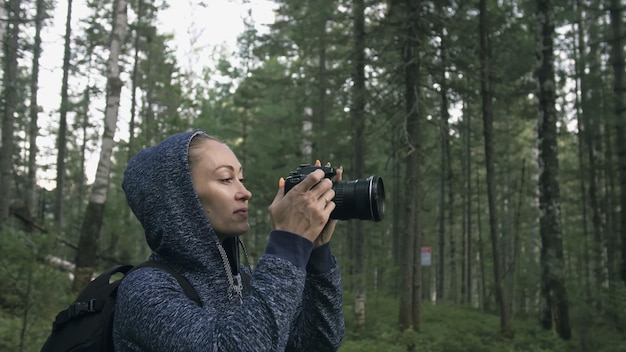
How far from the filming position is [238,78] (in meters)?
25.4

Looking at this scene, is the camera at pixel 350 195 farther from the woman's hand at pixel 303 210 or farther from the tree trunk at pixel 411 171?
the tree trunk at pixel 411 171

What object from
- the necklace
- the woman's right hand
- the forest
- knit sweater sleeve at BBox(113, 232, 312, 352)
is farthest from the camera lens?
the forest

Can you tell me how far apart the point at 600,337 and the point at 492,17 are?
802cm

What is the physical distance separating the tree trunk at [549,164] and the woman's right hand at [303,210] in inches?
408

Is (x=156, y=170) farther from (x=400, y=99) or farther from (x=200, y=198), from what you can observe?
(x=400, y=99)

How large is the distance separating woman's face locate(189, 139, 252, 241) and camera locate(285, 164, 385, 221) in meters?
0.17

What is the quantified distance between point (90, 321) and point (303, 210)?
0.66m

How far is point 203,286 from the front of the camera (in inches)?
60.9

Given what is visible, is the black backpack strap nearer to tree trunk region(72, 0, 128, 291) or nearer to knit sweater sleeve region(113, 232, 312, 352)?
knit sweater sleeve region(113, 232, 312, 352)

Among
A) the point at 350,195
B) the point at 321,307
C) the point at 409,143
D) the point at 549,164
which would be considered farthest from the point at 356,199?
the point at 549,164

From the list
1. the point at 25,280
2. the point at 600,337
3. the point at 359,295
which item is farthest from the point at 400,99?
the point at 25,280

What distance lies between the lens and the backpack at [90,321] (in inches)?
55.4

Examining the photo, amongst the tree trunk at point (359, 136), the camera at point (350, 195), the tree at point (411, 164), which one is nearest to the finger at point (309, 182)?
the camera at point (350, 195)

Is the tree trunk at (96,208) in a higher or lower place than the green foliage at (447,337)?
higher
